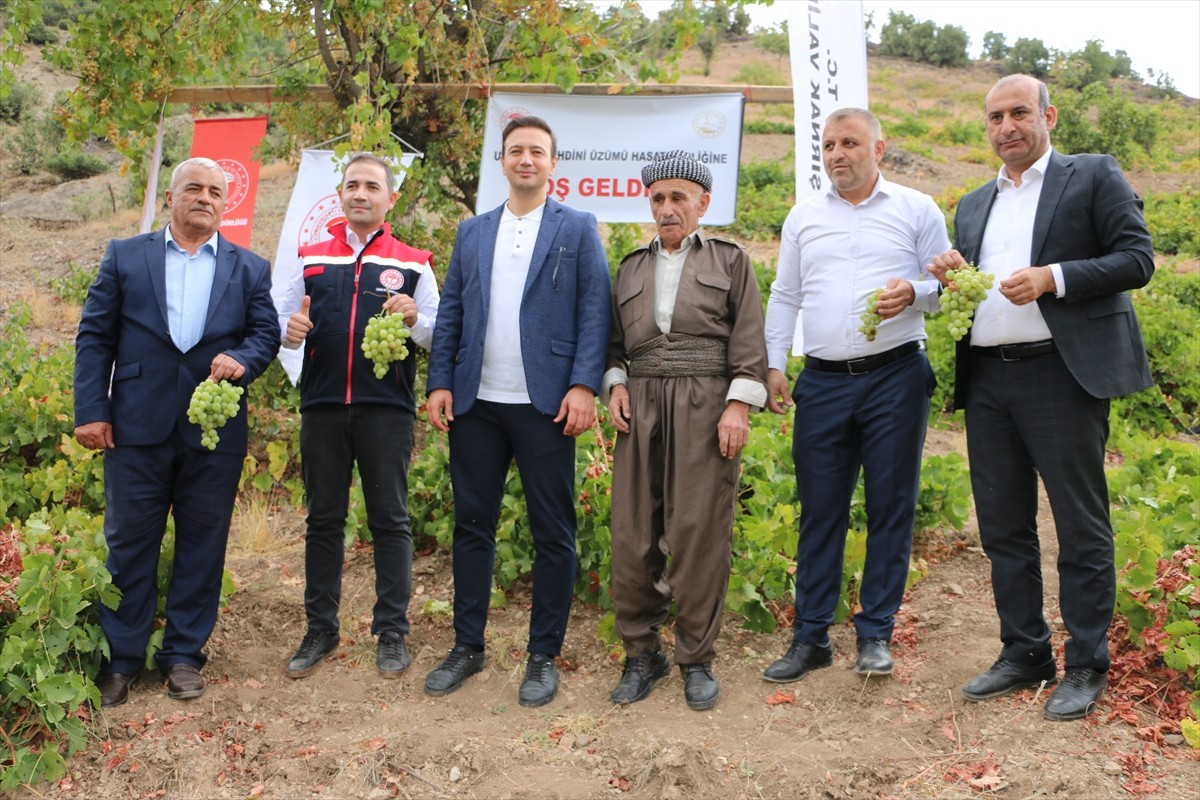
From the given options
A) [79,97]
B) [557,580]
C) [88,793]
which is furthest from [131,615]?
[79,97]

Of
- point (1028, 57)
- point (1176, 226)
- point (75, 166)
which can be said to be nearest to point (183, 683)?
point (1176, 226)

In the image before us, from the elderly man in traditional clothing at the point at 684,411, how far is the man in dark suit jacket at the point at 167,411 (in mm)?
1533

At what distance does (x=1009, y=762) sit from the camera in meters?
3.29

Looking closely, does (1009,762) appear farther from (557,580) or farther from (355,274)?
(355,274)

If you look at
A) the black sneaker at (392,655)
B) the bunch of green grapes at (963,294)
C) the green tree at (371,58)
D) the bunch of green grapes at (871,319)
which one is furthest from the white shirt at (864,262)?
the green tree at (371,58)

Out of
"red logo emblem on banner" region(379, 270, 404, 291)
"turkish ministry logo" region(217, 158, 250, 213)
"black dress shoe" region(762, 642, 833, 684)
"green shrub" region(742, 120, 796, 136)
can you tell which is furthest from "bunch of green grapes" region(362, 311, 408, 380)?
"green shrub" region(742, 120, 796, 136)

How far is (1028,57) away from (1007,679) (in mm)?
48427

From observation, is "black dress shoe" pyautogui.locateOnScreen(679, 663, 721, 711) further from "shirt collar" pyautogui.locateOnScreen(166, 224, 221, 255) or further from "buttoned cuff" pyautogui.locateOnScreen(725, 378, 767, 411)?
"shirt collar" pyautogui.locateOnScreen(166, 224, 221, 255)

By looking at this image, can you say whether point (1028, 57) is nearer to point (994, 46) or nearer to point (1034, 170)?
point (994, 46)

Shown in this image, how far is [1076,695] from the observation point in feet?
11.6

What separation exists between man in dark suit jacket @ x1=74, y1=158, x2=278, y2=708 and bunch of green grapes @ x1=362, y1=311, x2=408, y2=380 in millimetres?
519

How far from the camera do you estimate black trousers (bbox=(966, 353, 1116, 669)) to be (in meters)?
3.47

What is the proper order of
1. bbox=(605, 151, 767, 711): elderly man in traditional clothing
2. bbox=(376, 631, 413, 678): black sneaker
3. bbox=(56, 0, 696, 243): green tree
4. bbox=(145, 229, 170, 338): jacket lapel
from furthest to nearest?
bbox=(56, 0, 696, 243): green tree < bbox=(376, 631, 413, 678): black sneaker < bbox=(145, 229, 170, 338): jacket lapel < bbox=(605, 151, 767, 711): elderly man in traditional clothing

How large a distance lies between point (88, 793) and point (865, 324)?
3143 mm
